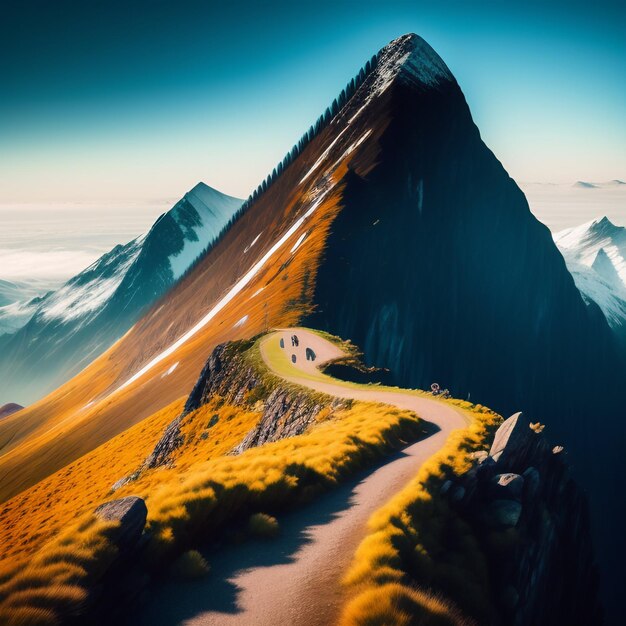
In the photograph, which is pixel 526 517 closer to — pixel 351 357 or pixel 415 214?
pixel 351 357

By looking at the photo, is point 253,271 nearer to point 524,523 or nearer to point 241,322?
point 241,322

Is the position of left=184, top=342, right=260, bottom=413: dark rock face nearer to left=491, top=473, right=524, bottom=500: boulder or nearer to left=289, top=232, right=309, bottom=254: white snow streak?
left=491, top=473, right=524, bottom=500: boulder

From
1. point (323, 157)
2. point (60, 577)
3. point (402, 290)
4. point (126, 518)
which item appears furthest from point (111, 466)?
point (323, 157)

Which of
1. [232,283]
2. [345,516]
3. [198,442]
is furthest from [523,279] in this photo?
[345,516]

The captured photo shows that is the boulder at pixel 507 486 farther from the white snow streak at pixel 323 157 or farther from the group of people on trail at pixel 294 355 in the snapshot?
the white snow streak at pixel 323 157

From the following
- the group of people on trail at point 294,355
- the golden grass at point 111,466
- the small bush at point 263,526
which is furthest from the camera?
the group of people on trail at point 294,355

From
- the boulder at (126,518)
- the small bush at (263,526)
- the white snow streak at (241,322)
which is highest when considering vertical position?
the white snow streak at (241,322)

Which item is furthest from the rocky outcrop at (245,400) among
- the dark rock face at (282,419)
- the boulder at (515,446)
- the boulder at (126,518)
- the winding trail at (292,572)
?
the boulder at (126,518)
